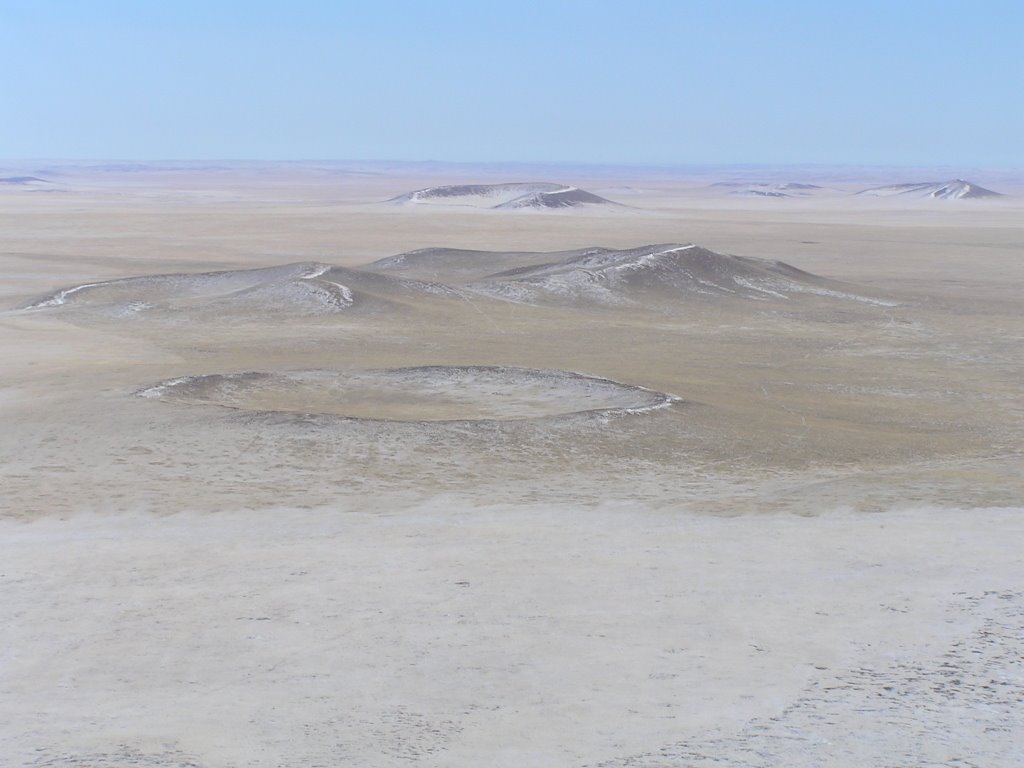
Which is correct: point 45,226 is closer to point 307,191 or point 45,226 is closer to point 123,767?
point 123,767

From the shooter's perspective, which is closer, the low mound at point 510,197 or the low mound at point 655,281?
the low mound at point 655,281

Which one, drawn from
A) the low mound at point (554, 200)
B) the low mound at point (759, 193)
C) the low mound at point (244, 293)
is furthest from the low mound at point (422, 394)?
the low mound at point (759, 193)

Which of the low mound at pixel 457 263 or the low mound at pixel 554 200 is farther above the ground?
the low mound at pixel 554 200

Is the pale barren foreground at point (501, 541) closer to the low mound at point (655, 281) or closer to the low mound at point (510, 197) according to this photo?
the low mound at point (655, 281)

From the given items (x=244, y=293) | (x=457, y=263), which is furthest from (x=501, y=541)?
(x=457, y=263)

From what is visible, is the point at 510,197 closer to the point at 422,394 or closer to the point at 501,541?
the point at 422,394

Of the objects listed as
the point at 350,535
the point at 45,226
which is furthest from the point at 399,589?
the point at 45,226

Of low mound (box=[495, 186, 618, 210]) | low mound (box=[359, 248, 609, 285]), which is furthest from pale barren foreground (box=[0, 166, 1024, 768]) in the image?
low mound (box=[495, 186, 618, 210])
